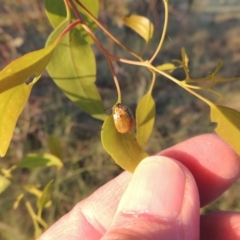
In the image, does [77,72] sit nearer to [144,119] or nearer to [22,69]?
[144,119]

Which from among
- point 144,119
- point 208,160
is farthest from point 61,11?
point 208,160

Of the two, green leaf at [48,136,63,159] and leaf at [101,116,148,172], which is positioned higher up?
leaf at [101,116,148,172]

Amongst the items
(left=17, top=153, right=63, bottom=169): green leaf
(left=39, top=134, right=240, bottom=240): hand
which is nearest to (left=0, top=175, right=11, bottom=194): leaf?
(left=17, top=153, right=63, bottom=169): green leaf

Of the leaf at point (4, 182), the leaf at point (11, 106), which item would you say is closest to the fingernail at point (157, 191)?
the leaf at point (4, 182)

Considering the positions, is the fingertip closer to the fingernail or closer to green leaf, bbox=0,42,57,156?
the fingernail

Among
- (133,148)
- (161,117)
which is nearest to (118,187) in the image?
(133,148)
